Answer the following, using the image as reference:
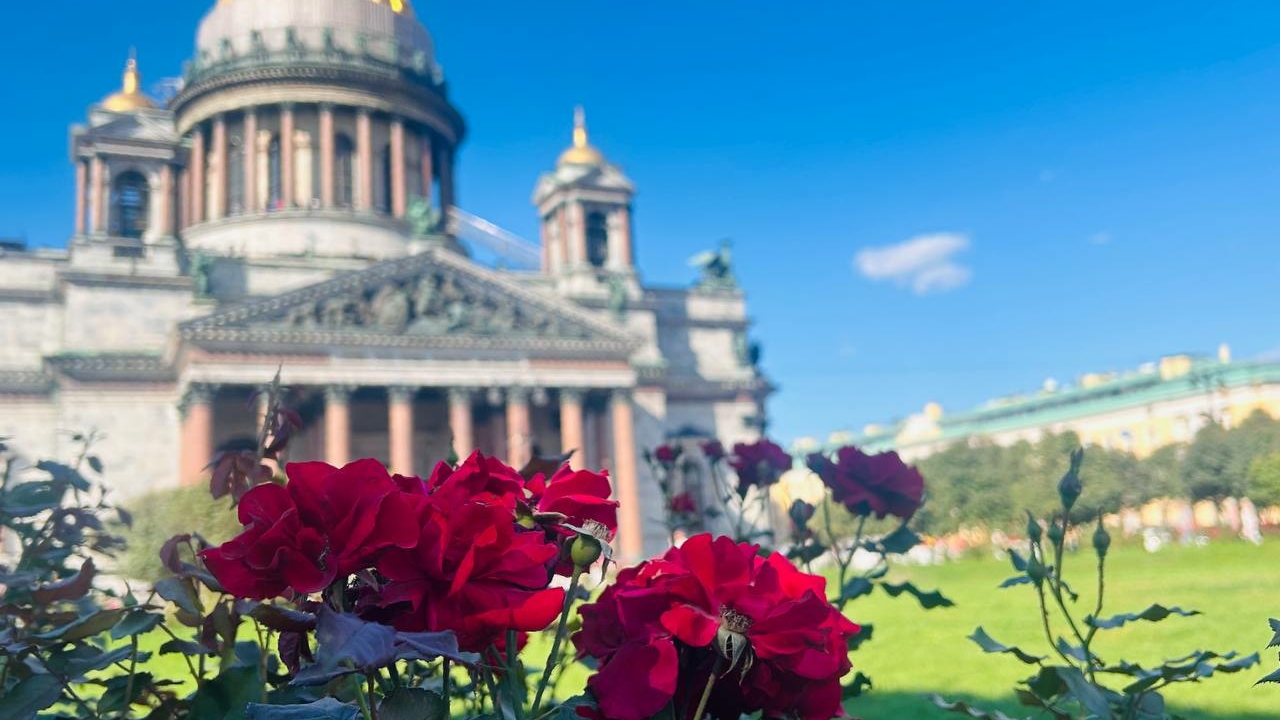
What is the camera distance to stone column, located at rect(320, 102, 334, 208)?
42469 millimetres

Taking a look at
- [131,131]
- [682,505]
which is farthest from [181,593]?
[131,131]

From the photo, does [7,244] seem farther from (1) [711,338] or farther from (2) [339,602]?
(2) [339,602]

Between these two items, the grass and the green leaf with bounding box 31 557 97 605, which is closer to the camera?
the green leaf with bounding box 31 557 97 605

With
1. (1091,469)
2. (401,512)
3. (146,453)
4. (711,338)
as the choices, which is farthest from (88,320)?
(401,512)

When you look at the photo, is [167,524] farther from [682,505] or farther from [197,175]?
[197,175]

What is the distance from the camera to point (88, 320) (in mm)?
32531

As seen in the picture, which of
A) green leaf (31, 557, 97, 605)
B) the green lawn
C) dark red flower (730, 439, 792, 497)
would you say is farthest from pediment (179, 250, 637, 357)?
green leaf (31, 557, 97, 605)

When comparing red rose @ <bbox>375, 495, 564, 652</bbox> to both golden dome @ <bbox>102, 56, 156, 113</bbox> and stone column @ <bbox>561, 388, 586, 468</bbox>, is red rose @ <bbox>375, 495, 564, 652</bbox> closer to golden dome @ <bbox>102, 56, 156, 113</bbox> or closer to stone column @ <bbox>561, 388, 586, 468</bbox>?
stone column @ <bbox>561, 388, 586, 468</bbox>

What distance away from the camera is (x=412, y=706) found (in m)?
2.12

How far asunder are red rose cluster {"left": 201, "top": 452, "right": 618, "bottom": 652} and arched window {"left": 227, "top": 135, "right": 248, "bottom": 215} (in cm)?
4511

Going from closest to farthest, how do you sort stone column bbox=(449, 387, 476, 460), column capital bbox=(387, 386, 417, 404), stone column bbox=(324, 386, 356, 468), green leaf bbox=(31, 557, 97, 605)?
green leaf bbox=(31, 557, 97, 605), stone column bbox=(324, 386, 356, 468), column capital bbox=(387, 386, 417, 404), stone column bbox=(449, 387, 476, 460)

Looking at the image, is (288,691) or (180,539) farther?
(180,539)

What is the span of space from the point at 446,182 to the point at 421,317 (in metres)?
17.0

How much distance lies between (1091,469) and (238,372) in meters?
23.6
